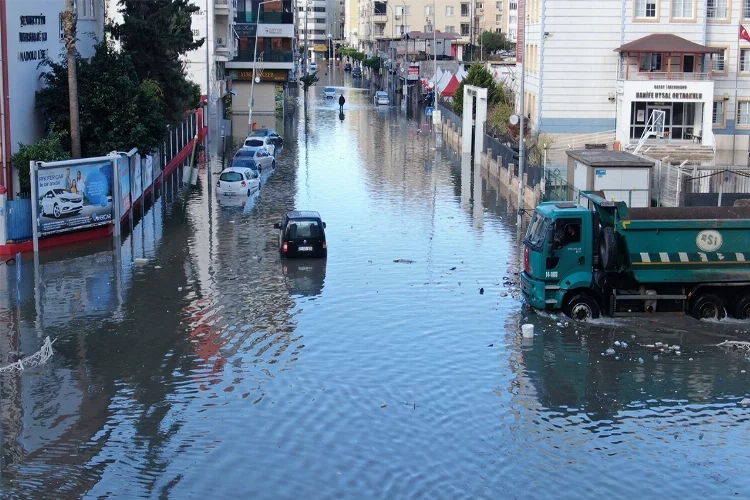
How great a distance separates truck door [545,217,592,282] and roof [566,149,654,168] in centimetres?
1094

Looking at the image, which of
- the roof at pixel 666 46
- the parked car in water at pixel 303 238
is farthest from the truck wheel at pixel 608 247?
the roof at pixel 666 46

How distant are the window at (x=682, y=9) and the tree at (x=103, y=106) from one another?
32.9 m

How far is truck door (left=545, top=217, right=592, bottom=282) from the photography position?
24.7m

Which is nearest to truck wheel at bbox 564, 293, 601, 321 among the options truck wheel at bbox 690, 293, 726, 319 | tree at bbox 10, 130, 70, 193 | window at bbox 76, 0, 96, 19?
truck wheel at bbox 690, 293, 726, 319

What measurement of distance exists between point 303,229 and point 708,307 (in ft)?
40.3

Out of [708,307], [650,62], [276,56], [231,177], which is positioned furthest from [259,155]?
[276,56]

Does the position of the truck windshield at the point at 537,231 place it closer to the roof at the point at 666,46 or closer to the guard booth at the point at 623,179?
the guard booth at the point at 623,179

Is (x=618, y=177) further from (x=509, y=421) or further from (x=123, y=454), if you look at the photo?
(x=123, y=454)

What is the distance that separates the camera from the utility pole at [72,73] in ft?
113

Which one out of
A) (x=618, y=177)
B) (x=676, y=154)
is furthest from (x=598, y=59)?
(x=618, y=177)

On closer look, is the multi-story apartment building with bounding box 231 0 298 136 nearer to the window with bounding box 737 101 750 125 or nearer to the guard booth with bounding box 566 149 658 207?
the window with bounding box 737 101 750 125

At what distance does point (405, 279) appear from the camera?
96.6 feet

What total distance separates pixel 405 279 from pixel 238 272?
15.5 feet

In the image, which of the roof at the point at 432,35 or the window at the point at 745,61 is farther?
the roof at the point at 432,35
